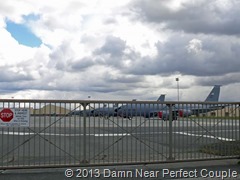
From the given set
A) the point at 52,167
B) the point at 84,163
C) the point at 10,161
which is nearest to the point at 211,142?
the point at 84,163

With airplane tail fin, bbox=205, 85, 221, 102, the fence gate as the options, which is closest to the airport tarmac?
the fence gate

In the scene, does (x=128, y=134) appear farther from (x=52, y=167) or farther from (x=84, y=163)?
(x=52, y=167)

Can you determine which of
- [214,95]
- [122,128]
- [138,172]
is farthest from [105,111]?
[214,95]

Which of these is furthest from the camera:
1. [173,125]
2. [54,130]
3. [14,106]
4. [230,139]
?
[230,139]

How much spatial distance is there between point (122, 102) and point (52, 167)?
260cm

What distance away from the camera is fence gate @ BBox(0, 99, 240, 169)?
Result: 32.3 feet

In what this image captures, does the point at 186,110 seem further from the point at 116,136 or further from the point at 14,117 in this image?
the point at 14,117

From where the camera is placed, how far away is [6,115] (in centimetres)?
965

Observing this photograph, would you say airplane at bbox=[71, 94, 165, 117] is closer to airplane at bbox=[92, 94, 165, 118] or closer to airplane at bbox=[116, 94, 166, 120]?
airplane at bbox=[92, 94, 165, 118]

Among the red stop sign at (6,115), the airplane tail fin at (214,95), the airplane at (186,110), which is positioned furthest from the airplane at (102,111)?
the airplane tail fin at (214,95)

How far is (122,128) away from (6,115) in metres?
3.20

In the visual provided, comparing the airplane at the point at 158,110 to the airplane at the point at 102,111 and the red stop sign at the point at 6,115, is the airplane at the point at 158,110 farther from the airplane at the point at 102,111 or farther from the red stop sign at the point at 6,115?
the red stop sign at the point at 6,115

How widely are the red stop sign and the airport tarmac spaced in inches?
11.0

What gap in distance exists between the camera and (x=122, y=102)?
1031cm
